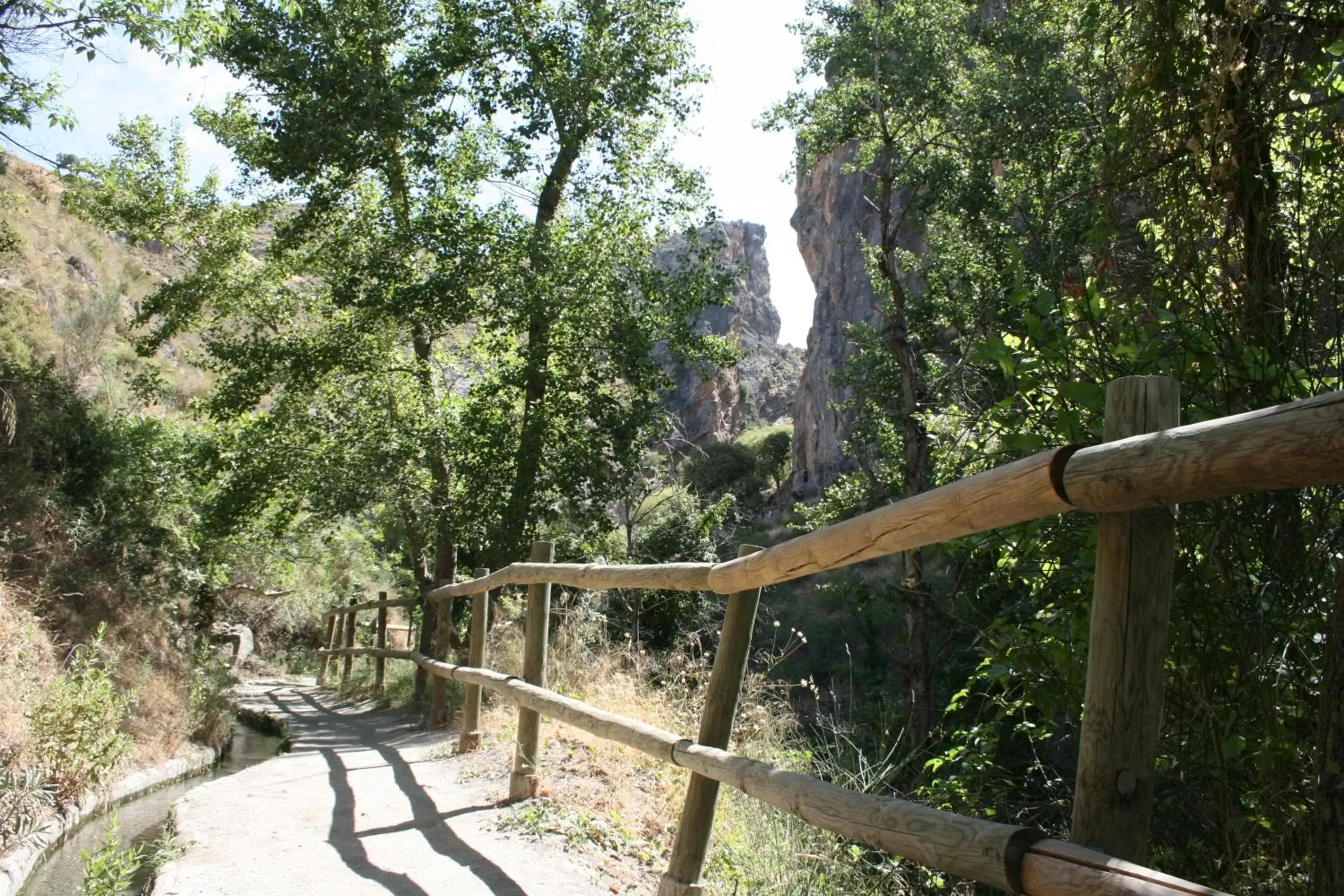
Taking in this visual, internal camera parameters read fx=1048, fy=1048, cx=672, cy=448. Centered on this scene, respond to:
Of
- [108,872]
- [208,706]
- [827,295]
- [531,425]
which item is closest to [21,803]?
[108,872]

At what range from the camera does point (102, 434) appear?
11812 millimetres

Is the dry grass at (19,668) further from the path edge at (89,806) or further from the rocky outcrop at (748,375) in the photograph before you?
the rocky outcrop at (748,375)

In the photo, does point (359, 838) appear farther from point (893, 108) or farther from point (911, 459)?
point (893, 108)

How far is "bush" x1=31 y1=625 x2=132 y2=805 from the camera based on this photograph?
6.38 m

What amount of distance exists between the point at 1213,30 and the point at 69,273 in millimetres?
24603

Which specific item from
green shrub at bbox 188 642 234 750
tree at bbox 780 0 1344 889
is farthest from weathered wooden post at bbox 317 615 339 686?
tree at bbox 780 0 1344 889

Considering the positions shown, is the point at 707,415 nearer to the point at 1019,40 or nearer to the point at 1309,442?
the point at 1019,40

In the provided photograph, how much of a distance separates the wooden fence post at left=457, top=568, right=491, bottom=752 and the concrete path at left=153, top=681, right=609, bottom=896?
24cm

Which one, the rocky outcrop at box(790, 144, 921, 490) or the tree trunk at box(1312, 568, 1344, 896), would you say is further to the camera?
the rocky outcrop at box(790, 144, 921, 490)

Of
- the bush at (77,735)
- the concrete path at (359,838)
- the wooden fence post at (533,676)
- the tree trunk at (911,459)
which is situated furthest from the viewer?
the tree trunk at (911,459)

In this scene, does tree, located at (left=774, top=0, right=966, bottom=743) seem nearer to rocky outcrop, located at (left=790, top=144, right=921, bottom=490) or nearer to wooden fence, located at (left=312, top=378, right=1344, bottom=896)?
wooden fence, located at (left=312, top=378, right=1344, bottom=896)

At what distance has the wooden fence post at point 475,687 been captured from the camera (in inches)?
296

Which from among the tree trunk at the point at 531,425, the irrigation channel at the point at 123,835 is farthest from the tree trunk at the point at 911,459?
the irrigation channel at the point at 123,835

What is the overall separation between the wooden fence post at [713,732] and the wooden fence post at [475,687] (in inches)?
145
